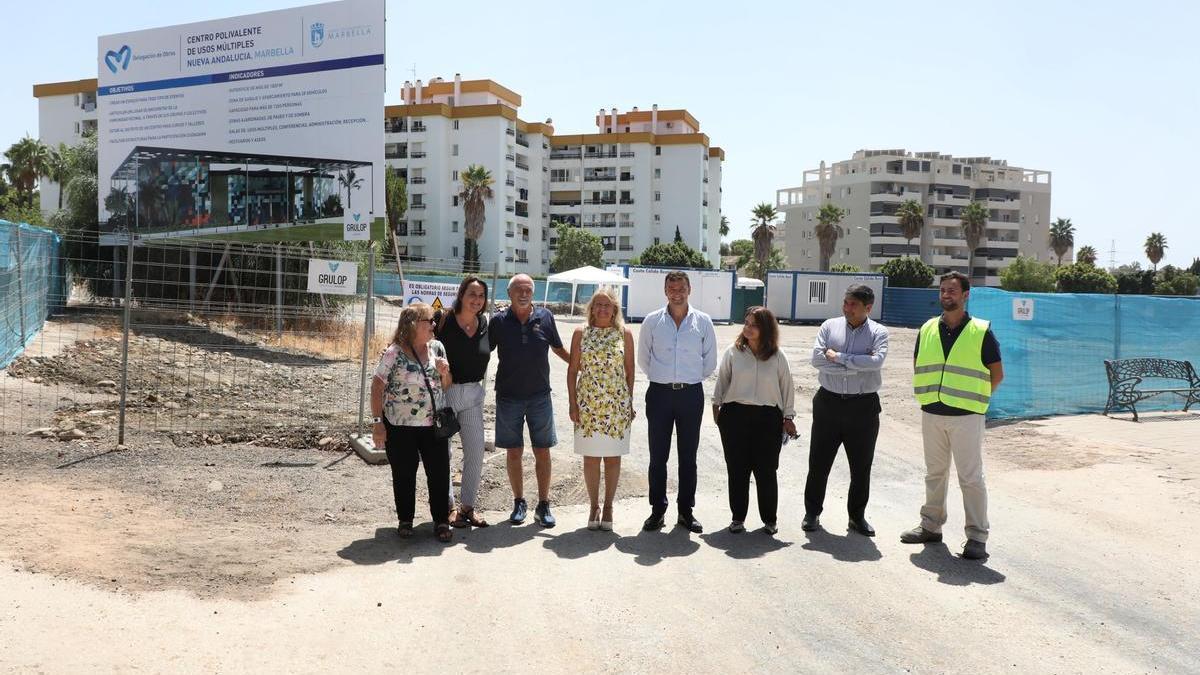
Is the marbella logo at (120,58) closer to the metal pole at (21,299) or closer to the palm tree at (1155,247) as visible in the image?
the metal pole at (21,299)

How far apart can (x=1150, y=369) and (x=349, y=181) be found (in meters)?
14.1

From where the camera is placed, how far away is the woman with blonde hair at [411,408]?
5895 millimetres

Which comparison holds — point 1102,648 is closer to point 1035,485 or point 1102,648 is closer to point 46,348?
point 1035,485

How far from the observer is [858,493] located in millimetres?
6324

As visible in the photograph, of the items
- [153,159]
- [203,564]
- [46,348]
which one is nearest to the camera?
[203,564]

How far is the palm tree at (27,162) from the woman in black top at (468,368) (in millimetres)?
62485

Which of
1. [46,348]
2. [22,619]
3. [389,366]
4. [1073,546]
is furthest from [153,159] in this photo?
[1073,546]

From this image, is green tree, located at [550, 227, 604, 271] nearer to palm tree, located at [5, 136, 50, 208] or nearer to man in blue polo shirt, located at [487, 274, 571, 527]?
palm tree, located at [5, 136, 50, 208]

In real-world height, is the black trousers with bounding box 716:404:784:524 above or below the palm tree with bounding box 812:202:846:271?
below

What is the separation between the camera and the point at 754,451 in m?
6.25

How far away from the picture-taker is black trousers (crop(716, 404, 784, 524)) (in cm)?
620

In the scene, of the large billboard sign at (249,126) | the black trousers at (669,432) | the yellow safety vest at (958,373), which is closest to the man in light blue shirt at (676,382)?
the black trousers at (669,432)

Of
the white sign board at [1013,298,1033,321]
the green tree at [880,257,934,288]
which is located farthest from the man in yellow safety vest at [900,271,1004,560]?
the green tree at [880,257,934,288]

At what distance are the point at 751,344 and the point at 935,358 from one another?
1.22m
